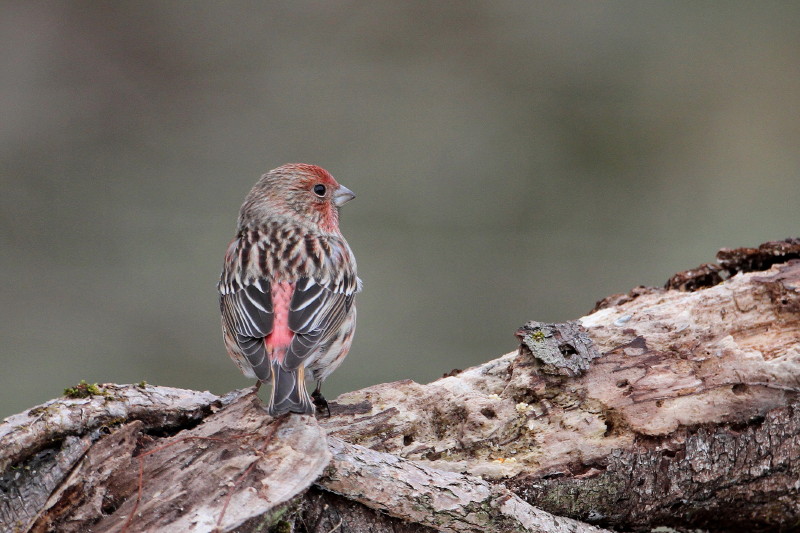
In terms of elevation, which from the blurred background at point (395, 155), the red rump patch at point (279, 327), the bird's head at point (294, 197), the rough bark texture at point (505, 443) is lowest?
the rough bark texture at point (505, 443)

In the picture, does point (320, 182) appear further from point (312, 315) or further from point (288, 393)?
point (288, 393)

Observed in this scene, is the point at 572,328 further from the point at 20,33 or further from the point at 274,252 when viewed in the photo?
the point at 20,33

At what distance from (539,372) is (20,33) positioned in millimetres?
9601

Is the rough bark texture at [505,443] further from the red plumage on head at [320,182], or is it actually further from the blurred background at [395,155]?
the blurred background at [395,155]

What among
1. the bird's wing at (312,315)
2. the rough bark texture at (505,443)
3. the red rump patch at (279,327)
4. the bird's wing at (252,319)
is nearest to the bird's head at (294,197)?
the bird's wing at (312,315)

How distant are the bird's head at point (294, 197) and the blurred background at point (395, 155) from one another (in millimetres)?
3301

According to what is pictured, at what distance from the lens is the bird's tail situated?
4266mm

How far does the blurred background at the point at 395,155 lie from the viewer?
1048cm

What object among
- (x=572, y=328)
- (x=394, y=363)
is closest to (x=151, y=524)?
(x=572, y=328)

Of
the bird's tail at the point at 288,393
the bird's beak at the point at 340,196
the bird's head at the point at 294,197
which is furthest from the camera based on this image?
the bird's beak at the point at 340,196

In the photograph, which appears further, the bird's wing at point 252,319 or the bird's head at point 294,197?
the bird's head at point 294,197

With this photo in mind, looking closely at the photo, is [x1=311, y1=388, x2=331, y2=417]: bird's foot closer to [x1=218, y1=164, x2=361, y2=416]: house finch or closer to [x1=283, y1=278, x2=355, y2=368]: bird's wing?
[x1=218, y1=164, x2=361, y2=416]: house finch

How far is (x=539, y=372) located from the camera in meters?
4.93

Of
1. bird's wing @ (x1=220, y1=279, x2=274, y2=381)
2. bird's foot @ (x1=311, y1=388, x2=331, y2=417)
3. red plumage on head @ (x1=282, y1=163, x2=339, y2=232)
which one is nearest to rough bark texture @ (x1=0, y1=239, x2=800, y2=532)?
bird's foot @ (x1=311, y1=388, x2=331, y2=417)
